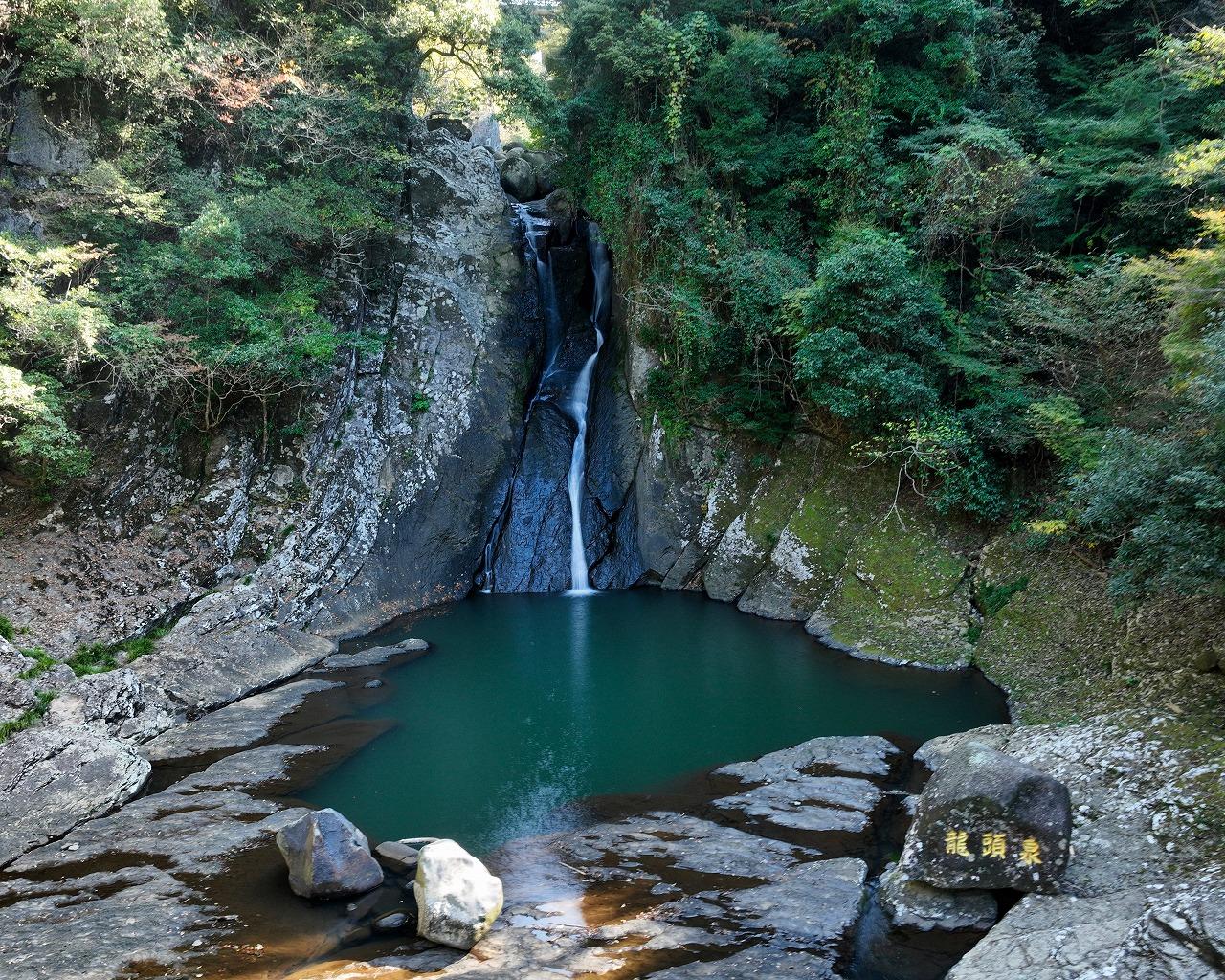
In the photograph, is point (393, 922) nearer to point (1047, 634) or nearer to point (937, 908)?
point (937, 908)

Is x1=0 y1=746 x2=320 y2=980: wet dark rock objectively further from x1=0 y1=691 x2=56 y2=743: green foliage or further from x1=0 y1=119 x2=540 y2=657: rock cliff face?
x1=0 y1=119 x2=540 y2=657: rock cliff face

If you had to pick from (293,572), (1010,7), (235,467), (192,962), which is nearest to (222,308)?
(235,467)

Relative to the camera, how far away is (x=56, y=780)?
24.5 ft

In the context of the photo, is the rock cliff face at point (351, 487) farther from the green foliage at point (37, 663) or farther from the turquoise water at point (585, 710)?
the turquoise water at point (585, 710)

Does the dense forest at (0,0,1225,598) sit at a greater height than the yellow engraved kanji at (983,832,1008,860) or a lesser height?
greater

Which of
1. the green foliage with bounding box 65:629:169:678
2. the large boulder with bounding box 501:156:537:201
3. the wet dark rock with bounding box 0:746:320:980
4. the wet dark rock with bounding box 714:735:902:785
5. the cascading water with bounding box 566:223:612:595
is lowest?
the wet dark rock with bounding box 0:746:320:980

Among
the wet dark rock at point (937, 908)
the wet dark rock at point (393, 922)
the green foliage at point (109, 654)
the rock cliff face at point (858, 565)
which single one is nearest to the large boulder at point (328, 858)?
the wet dark rock at point (393, 922)

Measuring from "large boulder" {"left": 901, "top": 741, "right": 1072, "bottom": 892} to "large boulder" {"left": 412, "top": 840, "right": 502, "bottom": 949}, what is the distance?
3.23m

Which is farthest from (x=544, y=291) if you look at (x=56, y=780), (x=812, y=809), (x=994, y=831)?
(x=994, y=831)

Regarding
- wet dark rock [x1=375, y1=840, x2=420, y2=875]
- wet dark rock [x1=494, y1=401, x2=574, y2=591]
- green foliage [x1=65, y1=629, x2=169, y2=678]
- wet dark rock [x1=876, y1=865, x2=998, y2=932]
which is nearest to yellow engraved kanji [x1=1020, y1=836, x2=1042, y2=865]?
wet dark rock [x1=876, y1=865, x2=998, y2=932]

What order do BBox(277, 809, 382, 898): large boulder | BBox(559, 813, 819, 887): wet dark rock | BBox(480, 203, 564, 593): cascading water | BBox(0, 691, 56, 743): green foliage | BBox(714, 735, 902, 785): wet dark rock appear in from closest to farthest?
BBox(277, 809, 382, 898): large boulder → BBox(559, 813, 819, 887): wet dark rock → BBox(0, 691, 56, 743): green foliage → BBox(714, 735, 902, 785): wet dark rock → BBox(480, 203, 564, 593): cascading water

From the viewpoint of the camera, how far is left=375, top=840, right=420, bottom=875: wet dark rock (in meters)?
6.61

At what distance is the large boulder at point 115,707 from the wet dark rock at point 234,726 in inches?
8.3

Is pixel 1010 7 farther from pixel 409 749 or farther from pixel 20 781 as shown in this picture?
pixel 20 781
